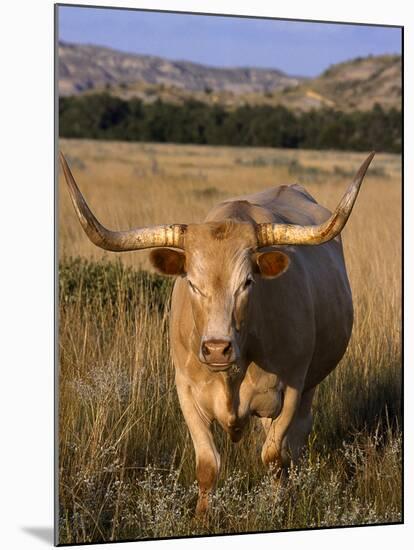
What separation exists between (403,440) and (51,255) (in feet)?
8.74

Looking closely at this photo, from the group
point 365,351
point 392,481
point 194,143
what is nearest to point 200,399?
point 392,481

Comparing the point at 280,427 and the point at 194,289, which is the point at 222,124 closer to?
the point at 280,427

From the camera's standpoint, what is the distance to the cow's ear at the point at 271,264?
699cm

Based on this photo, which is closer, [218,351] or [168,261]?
[218,351]

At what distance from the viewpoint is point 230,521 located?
764cm

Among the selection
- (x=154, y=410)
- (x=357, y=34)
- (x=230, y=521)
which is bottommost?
(x=230, y=521)

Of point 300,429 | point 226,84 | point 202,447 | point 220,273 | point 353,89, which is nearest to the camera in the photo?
point 220,273

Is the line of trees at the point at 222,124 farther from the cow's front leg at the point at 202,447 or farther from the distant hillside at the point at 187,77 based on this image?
the cow's front leg at the point at 202,447

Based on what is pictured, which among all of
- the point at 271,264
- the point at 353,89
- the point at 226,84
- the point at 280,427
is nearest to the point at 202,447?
the point at 280,427

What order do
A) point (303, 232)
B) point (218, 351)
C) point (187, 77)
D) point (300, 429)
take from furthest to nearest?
point (187, 77)
point (300, 429)
point (303, 232)
point (218, 351)

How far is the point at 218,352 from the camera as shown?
6520 millimetres

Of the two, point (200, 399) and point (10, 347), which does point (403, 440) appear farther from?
point (10, 347)

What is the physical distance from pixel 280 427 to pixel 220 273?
1255mm

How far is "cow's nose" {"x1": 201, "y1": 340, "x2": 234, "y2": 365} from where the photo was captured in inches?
257
